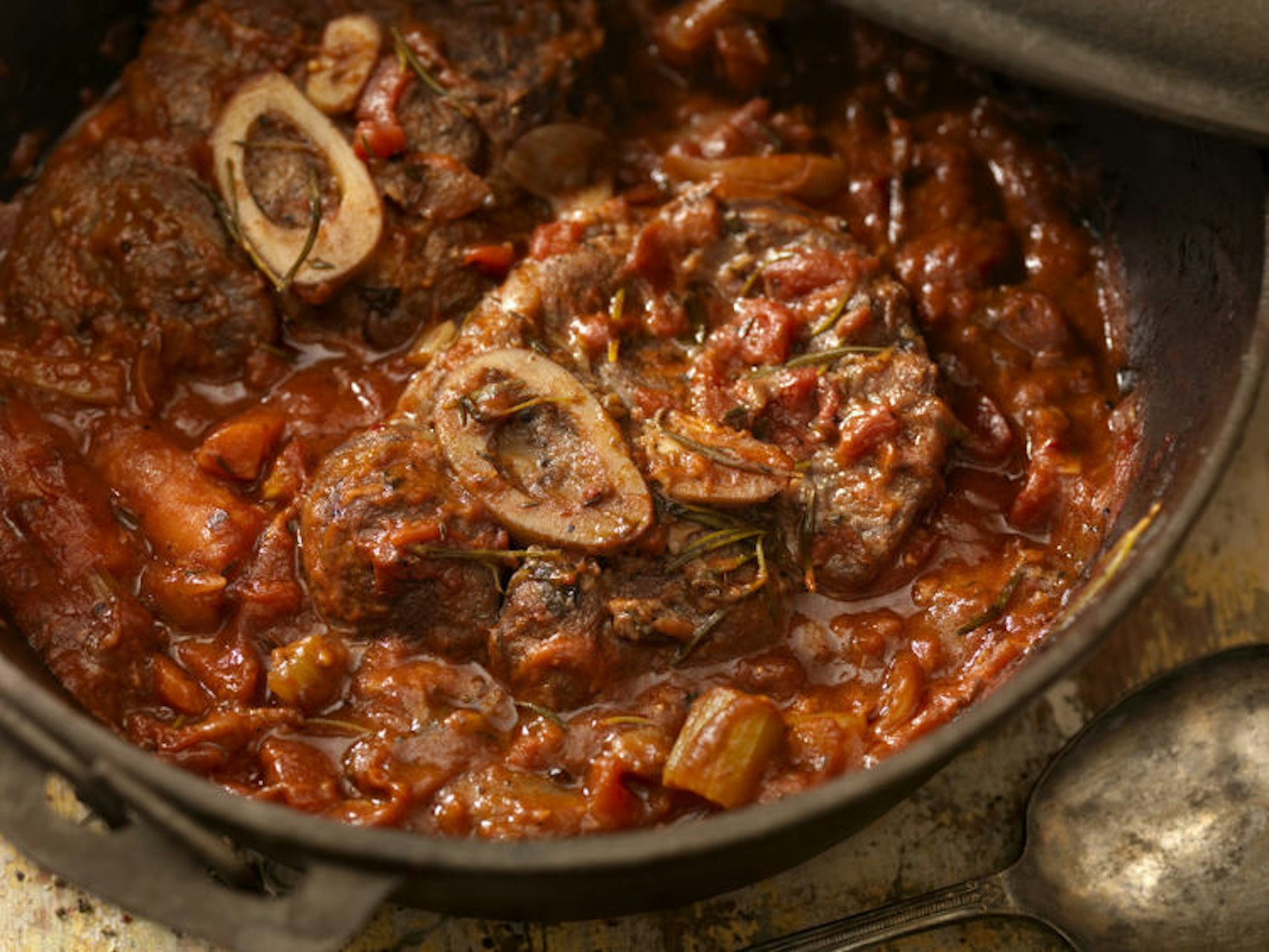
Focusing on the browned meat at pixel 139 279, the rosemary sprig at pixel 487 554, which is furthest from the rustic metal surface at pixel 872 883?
the browned meat at pixel 139 279

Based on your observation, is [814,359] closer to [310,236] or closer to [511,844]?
[310,236]

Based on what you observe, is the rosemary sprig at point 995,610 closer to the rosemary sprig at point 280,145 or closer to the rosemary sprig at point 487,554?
the rosemary sprig at point 487,554

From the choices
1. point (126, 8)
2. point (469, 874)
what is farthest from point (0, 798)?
point (126, 8)

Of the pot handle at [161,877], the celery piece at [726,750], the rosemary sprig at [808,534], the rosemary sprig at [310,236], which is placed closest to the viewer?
the pot handle at [161,877]

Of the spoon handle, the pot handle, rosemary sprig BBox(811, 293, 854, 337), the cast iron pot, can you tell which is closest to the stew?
rosemary sprig BBox(811, 293, 854, 337)

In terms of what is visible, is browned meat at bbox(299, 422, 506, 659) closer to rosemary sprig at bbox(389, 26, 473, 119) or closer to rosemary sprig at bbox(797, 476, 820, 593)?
rosemary sprig at bbox(797, 476, 820, 593)

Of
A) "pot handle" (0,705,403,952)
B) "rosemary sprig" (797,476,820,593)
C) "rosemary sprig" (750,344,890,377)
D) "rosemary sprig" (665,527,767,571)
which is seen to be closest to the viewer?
"pot handle" (0,705,403,952)
